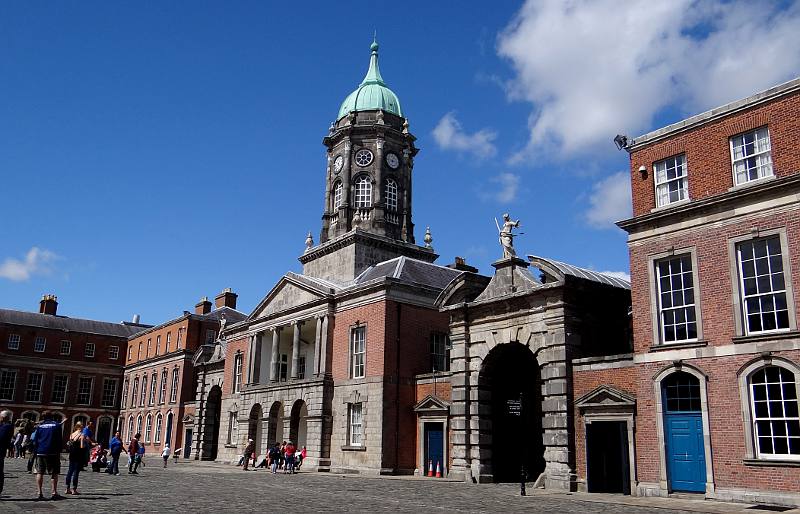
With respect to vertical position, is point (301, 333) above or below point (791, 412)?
above

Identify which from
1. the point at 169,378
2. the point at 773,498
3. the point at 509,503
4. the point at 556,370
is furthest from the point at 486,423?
the point at 169,378

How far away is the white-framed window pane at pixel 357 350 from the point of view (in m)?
35.2

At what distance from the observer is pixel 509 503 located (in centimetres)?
1833

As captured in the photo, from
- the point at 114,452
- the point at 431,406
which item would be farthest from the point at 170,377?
the point at 431,406

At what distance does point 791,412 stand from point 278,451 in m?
24.5

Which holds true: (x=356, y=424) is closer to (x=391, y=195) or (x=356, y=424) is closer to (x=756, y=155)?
(x=391, y=195)

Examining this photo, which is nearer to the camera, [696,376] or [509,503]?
[509,503]

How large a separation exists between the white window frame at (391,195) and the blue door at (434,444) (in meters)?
15.9

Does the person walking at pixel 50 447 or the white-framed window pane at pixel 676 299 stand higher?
the white-framed window pane at pixel 676 299

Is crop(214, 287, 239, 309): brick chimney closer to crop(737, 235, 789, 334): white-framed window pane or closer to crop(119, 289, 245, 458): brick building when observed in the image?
crop(119, 289, 245, 458): brick building

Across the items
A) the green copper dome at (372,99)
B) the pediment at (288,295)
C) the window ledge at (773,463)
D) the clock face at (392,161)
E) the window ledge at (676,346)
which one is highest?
the green copper dome at (372,99)

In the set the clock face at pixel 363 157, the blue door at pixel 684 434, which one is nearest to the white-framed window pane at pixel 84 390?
the clock face at pixel 363 157

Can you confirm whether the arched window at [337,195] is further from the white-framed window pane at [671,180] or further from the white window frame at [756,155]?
the white window frame at [756,155]

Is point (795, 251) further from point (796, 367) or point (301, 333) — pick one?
point (301, 333)
